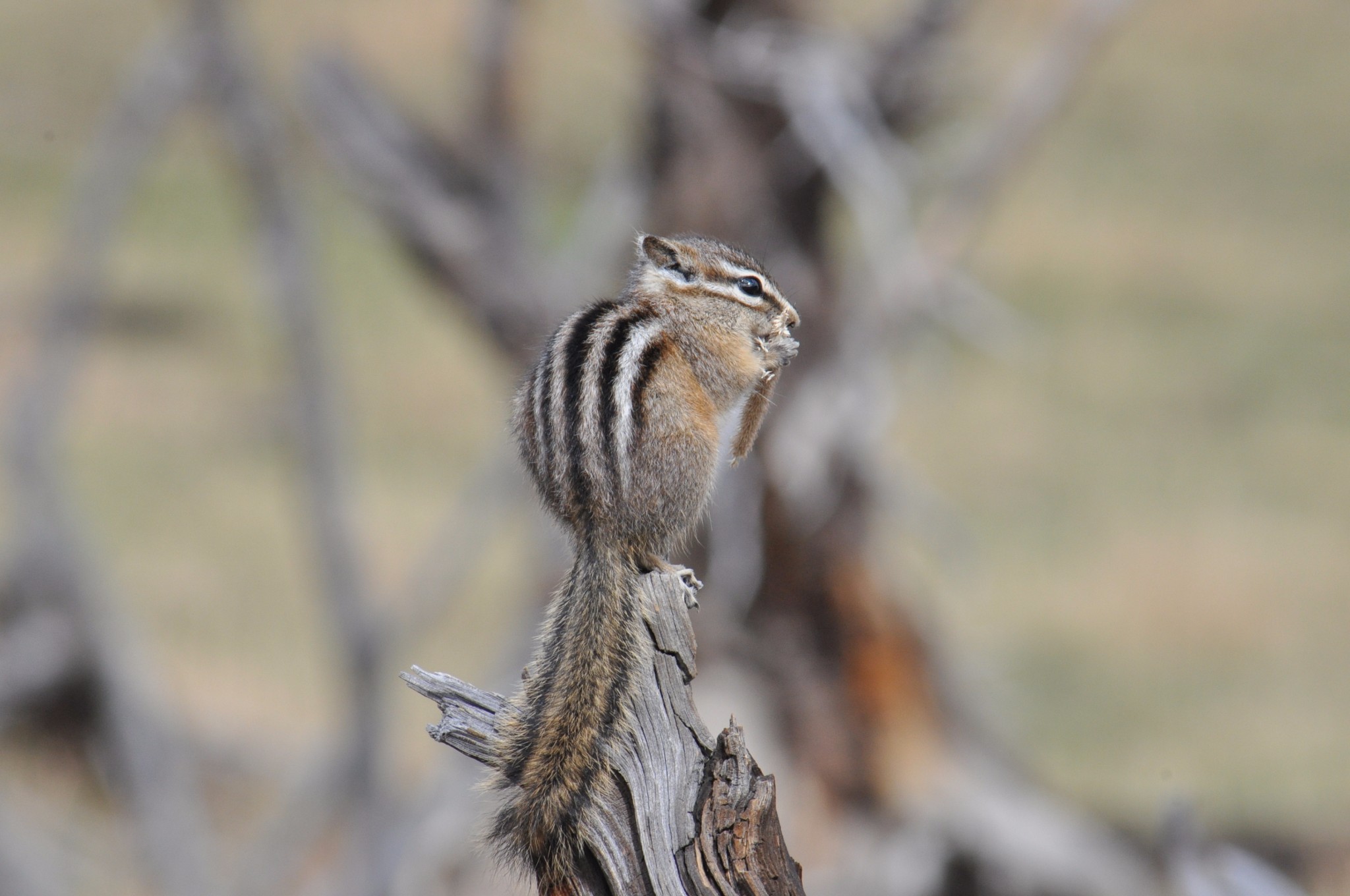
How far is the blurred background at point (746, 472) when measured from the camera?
7699 millimetres

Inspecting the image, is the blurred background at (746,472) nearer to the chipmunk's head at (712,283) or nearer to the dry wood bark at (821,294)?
the dry wood bark at (821,294)

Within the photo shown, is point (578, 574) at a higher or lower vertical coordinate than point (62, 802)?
lower

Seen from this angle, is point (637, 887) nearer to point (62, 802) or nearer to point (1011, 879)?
point (1011, 879)

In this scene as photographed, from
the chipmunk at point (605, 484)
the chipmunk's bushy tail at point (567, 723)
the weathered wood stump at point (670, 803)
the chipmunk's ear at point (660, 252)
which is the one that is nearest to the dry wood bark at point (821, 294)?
the chipmunk's ear at point (660, 252)

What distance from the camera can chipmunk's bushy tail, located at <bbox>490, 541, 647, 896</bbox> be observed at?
9.14ft

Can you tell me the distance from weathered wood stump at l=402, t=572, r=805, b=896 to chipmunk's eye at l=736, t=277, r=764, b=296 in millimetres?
1073

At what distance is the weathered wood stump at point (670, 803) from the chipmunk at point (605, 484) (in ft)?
0.15

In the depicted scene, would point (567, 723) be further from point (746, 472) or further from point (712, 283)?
point (746, 472)

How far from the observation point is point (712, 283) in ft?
11.6

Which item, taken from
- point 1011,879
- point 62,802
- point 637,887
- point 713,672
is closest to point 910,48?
point 713,672

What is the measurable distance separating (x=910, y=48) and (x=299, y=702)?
724 centimetres

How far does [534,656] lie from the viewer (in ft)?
9.87

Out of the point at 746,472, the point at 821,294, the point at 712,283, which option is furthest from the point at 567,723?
the point at 821,294

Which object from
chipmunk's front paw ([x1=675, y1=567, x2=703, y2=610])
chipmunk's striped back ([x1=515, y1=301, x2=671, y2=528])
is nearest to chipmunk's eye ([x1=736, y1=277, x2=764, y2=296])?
chipmunk's striped back ([x1=515, y1=301, x2=671, y2=528])
